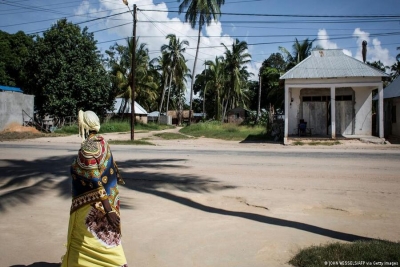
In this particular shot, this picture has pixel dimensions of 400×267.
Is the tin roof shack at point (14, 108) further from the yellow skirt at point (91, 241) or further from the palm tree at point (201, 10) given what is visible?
the yellow skirt at point (91, 241)

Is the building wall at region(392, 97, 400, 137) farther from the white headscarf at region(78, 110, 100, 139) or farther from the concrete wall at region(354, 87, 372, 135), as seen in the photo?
the white headscarf at region(78, 110, 100, 139)

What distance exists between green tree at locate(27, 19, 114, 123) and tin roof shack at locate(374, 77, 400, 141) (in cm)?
2550

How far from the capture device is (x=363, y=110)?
2100cm

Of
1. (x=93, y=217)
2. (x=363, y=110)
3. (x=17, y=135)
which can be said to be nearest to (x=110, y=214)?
(x=93, y=217)

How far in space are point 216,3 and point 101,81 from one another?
1479 centimetres

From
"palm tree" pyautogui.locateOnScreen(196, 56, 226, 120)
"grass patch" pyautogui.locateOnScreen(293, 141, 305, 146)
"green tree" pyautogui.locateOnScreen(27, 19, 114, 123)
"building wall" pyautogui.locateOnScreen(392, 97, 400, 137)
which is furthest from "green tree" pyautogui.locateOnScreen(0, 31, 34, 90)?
"building wall" pyautogui.locateOnScreen(392, 97, 400, 137)

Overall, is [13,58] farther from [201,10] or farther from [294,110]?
[294,110]

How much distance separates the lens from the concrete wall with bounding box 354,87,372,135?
21.0 m

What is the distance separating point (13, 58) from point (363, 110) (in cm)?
3928

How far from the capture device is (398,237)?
174 inches

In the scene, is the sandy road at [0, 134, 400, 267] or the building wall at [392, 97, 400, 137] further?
the building wall at [392, 97, 400, 137]

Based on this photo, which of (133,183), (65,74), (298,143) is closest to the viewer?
(133,183)

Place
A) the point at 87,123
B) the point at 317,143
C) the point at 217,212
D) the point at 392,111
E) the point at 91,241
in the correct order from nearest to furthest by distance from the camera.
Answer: the point at 91,241
the point at 87,123
the point at 217,212
the point at 317,143
the point at 392,111

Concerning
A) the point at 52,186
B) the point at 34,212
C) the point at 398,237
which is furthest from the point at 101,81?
the point at 398,237
